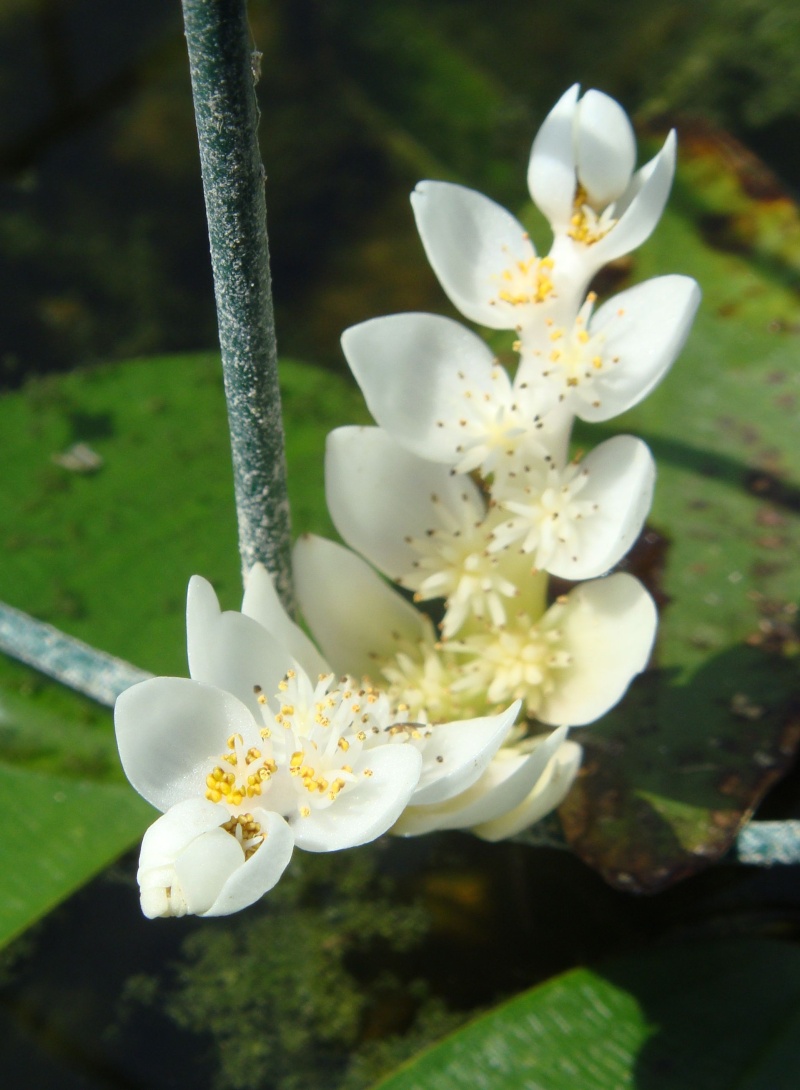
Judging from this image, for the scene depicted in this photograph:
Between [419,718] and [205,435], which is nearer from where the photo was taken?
[419,718]

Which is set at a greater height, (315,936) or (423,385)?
(423,385)

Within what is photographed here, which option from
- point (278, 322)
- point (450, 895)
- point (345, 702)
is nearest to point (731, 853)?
point (450, 895)

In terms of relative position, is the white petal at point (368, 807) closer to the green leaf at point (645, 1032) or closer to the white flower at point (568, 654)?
the white flower at point (568, 654)

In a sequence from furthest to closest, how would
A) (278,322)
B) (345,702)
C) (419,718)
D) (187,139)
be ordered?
(187,139) → (278,322) → (419,718) → (345,702)

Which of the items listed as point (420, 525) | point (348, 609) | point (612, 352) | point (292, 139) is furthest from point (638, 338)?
point (292, 139)

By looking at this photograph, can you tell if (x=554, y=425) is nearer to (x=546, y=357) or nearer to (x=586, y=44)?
(x=546, y=357)

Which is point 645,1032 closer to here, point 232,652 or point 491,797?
point 491,797

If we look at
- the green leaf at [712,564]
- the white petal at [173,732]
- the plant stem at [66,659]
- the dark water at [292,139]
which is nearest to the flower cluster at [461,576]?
the white petal at [173,732]
